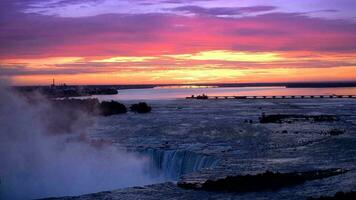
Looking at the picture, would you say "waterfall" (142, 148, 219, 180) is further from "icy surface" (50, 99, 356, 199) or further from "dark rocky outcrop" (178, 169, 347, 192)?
"dark rocky outcrop" (178, 169, 347, 192)

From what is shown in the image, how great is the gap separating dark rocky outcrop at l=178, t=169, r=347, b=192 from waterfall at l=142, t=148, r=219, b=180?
6.61 m

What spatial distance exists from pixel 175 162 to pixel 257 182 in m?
10.7

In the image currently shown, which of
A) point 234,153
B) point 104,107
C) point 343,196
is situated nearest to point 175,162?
point 234,153

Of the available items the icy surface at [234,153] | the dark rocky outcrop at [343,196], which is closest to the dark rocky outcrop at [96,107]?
the icy surface at [234,153]

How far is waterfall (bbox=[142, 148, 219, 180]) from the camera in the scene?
33.2 metres

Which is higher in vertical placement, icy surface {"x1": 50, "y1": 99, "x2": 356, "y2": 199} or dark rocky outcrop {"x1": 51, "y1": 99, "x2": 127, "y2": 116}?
dark rocky outcrop {"x1": 51, "y1": 99, "x2": 127, "y2": 116}

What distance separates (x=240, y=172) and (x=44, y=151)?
19.0 meters

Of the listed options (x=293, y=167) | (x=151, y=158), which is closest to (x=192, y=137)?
(x=151, y=158)

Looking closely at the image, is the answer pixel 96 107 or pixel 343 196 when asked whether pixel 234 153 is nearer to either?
pixel 343 196

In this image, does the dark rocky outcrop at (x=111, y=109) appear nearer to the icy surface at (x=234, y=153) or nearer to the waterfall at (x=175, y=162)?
the icy surface at (x=234, y=153)

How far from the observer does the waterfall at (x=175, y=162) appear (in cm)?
3322

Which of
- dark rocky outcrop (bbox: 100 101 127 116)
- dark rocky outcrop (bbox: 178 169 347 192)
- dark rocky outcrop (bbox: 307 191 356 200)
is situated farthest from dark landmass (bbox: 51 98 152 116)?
dark rocky outcrop (bbox: 307 191 356 200)

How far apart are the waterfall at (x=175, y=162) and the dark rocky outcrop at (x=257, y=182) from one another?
6.61m

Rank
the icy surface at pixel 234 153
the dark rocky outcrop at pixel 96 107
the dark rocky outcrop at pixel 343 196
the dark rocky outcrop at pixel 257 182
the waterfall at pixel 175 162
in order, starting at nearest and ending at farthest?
the dark rocky outcrop at pixel 343 196, the icy surface at pixel 234 153, the dark rocky outcrop at pixel 257 182, the waterfall at pixel 175 162, the dark rocky outcrop at pixel 96 107
